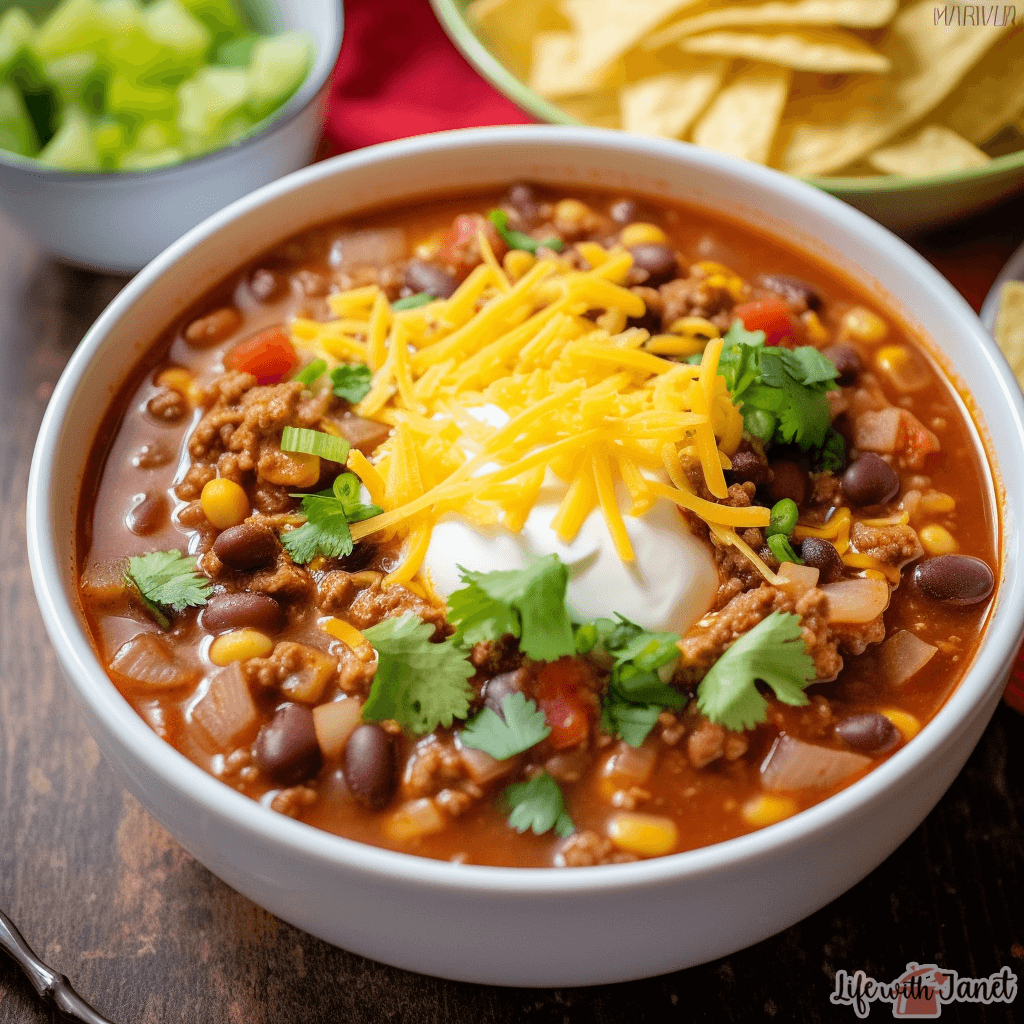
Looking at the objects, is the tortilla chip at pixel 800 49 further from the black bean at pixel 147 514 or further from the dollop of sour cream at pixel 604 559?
the black bean at pixel 147 514

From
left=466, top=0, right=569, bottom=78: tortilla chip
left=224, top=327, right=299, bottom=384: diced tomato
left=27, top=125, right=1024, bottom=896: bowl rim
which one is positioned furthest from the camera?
left=466, top=0, right=569, bottom=78: tortilla chip

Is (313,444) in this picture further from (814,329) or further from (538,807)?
(814,329)

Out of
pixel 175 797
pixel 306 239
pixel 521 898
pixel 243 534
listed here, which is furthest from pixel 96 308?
pixel 521 898

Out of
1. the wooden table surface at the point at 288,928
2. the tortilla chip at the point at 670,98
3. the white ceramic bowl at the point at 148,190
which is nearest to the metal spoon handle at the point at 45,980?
the wooden table surface at the point at 288,928

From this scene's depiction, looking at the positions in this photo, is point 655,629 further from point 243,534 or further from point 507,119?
point 507,119

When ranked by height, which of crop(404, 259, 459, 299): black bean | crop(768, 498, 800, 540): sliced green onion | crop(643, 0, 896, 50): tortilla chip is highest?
crop(643, 0, 896, 50): tortilla chip

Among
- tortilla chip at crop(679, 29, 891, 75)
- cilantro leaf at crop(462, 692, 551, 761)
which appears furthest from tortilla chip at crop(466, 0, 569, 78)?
cilantro leaf at crop(462, 692, 551, 761)

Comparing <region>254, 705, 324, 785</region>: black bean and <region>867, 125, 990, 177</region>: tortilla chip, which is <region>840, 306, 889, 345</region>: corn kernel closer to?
<region>867, 125, 990, 177</region>: tortilla chip
